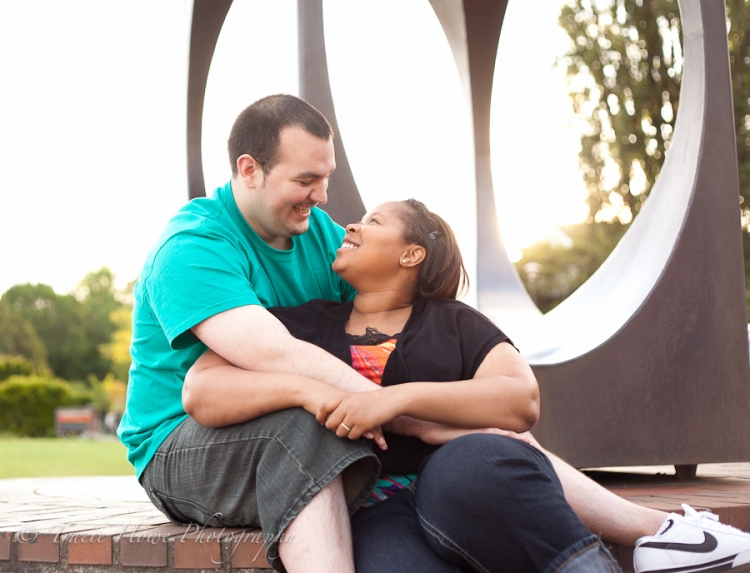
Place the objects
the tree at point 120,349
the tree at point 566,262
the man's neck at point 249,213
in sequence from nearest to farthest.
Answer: the man's neck at point 249,213, the tree at point 566,262, the tree at point 120,349

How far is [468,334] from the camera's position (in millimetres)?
2156

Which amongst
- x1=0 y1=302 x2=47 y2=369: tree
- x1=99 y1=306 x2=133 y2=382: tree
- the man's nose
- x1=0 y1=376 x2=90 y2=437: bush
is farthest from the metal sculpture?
x1=0 y1=302 x2=47 y2=369: tree

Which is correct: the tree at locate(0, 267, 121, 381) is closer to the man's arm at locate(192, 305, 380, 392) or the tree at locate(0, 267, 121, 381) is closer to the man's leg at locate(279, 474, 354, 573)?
the man's arm at locate(192, 305, 380, 392)

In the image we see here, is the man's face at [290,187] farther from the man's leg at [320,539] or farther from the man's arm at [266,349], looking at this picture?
the man's leg at [320,539]

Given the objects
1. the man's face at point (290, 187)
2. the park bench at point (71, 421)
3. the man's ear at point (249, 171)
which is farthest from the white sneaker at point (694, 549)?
the park bench at point (71, 421)

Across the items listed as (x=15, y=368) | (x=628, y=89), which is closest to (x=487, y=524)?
(x=628, y=89)

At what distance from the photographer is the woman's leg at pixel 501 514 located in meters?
1.60

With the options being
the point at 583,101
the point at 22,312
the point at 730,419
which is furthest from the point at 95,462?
the point at 22,312

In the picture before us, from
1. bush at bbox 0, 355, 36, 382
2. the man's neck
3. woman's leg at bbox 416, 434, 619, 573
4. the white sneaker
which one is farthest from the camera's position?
bush at bbox 0, 355, 36, 382

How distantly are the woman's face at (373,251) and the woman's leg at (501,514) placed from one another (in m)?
0.74

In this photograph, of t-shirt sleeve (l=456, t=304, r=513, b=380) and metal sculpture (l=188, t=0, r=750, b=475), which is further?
metal sculpture (l=188, t=0, r=750, b=475)

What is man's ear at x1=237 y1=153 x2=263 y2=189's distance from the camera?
249cm

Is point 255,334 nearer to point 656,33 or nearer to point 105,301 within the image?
point 656,33

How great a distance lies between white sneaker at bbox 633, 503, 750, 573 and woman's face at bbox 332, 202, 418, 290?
1065mm
